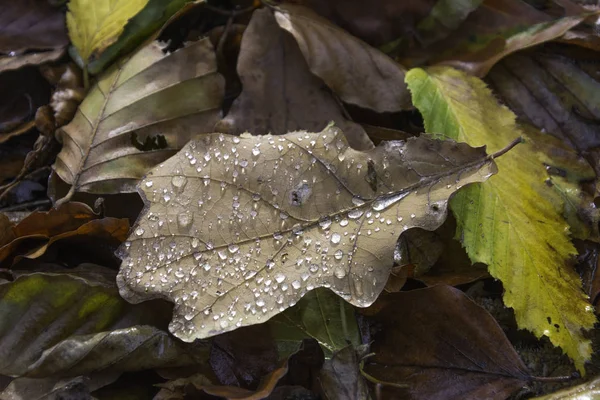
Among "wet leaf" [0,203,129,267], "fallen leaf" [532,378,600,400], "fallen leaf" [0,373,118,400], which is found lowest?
"fallen leaf" [532,378,600,400]

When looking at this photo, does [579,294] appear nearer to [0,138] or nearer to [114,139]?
[114,139]

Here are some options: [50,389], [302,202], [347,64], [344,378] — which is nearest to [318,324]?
[344,378]

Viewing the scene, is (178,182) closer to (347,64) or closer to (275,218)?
(275,218)

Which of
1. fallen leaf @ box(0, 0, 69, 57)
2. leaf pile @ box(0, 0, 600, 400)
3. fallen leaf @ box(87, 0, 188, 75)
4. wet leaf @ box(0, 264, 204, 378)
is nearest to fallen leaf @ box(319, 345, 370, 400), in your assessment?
leaf pile @ box(0, 0, 600, 400)

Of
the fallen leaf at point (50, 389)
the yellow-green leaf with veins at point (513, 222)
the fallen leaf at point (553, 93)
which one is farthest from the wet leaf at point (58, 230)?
the fallen leaf at point (553, 93)

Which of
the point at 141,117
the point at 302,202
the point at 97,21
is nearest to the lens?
the point at 302,202

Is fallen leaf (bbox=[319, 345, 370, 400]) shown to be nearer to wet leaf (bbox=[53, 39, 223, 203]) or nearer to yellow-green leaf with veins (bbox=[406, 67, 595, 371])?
yellow-green leaf with veins (bbox=[406, 67, 595, 371])

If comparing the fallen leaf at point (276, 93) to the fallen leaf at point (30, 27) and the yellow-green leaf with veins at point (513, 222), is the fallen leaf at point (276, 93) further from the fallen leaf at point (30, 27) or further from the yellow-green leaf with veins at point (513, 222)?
the fallen leaf at point (30, 27)
